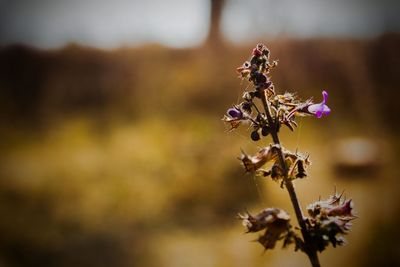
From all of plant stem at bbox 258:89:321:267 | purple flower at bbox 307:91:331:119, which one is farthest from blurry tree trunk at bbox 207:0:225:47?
plant stem at bbox 258:89:321:267

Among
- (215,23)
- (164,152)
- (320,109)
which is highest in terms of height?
(215,23)

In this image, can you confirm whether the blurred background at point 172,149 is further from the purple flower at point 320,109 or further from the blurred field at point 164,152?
the purple flower at point 320,109

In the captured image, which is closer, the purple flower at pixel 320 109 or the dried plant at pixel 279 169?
the dried plant at pixel 279 169

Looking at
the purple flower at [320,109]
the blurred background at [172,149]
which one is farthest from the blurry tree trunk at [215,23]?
the purple flower at [320,109]

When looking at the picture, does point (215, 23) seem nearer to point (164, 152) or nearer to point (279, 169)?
point (164, 152)

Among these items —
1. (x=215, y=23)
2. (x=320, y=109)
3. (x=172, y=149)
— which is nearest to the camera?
(x=320, y=109)

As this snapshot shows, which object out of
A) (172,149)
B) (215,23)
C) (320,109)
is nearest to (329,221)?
(320,109)

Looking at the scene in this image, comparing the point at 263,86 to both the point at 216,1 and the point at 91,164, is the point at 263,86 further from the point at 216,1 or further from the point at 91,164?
the point at 216,1
